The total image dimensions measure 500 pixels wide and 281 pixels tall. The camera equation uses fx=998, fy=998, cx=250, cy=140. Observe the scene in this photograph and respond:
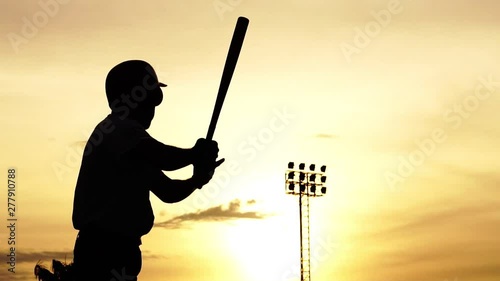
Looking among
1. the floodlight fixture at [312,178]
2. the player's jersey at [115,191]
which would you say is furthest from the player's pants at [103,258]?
the floodlight fixture at [312,178]

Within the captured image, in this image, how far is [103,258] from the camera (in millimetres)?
7664

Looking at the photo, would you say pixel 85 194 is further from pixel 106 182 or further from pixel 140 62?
pixel 140 62

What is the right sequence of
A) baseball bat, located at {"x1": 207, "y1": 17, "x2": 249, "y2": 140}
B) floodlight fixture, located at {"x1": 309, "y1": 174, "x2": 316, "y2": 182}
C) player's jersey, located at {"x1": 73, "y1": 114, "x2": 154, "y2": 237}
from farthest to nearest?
floodlight fixture, located at {"x1": 309, "y1": 174, "x2": 316, "y2": 182}, baseball bat, located at {"x1": 207, "y1": 17, "x2": 249, "y2": 140}, player's jersey, located at {"x1": 73, "y1": 114, "x2": 154, "y2": 237}

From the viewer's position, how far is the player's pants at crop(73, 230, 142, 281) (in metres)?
7.64

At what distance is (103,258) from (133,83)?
1.38m

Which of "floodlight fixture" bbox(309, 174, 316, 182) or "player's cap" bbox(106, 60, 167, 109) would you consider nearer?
"player's cap" bbox(106, 60, 167, 109)

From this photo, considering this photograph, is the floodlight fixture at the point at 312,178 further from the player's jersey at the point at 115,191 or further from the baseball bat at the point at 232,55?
the player's jersey at the point at 115,191

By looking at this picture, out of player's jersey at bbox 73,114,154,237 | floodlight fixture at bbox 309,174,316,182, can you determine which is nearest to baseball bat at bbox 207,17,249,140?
player's jersey at bbox 73,114,154,237

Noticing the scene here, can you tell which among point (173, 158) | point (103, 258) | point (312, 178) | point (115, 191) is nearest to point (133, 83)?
point (173, 158)

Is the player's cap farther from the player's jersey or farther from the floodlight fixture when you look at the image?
the floodlight fixture

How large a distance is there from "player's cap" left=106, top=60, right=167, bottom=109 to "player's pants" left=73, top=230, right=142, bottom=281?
42.5 inches

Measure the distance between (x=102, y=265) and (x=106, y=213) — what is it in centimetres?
40

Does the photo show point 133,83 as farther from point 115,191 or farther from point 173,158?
point 115,191

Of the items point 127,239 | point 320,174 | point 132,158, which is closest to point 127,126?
point 132,158
